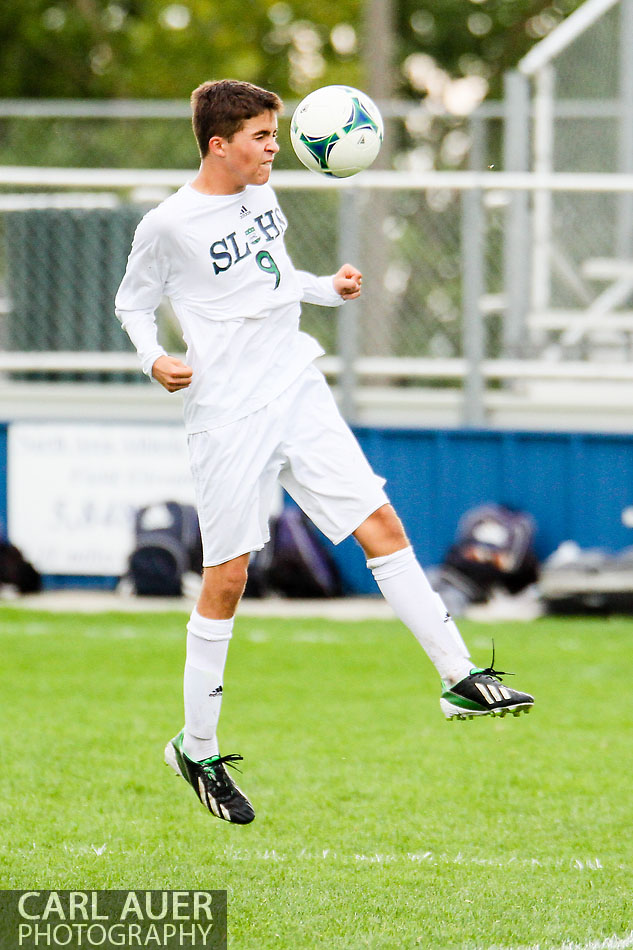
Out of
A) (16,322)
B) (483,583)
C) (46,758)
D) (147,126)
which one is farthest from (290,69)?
(46,758)

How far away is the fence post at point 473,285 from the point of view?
1067 cm

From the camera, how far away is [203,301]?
500cm

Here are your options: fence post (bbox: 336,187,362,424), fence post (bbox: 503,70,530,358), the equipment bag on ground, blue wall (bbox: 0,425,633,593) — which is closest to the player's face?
the equipment bag on ground

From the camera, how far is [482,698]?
16.0 ft

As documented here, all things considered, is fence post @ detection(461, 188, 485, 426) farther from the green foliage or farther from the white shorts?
the green foliage

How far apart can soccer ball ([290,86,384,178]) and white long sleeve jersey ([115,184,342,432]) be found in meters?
0.24

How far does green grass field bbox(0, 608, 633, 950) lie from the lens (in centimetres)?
448

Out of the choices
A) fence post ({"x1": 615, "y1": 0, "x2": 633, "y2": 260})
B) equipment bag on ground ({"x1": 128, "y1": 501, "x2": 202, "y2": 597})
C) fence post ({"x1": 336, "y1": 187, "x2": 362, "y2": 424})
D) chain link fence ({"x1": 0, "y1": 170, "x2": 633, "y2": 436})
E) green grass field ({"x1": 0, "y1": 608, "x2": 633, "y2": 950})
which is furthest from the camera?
fence post ({"x1": 615, "y1": 0, "x2": 633, "y2": 260})

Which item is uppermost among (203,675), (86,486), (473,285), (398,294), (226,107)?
(226,107)

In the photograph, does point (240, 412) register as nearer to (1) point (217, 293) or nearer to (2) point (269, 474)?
(2) point (269, 474)

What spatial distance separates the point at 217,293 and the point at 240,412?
16.0 inches

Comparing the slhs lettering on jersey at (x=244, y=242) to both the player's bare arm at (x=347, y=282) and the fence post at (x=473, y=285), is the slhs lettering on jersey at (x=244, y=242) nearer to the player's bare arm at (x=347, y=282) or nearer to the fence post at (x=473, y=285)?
the player's bare arm at (x=347, y=282)

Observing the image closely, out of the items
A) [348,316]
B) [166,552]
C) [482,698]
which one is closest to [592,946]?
[482,698]

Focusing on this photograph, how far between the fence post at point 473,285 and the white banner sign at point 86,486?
219cm
